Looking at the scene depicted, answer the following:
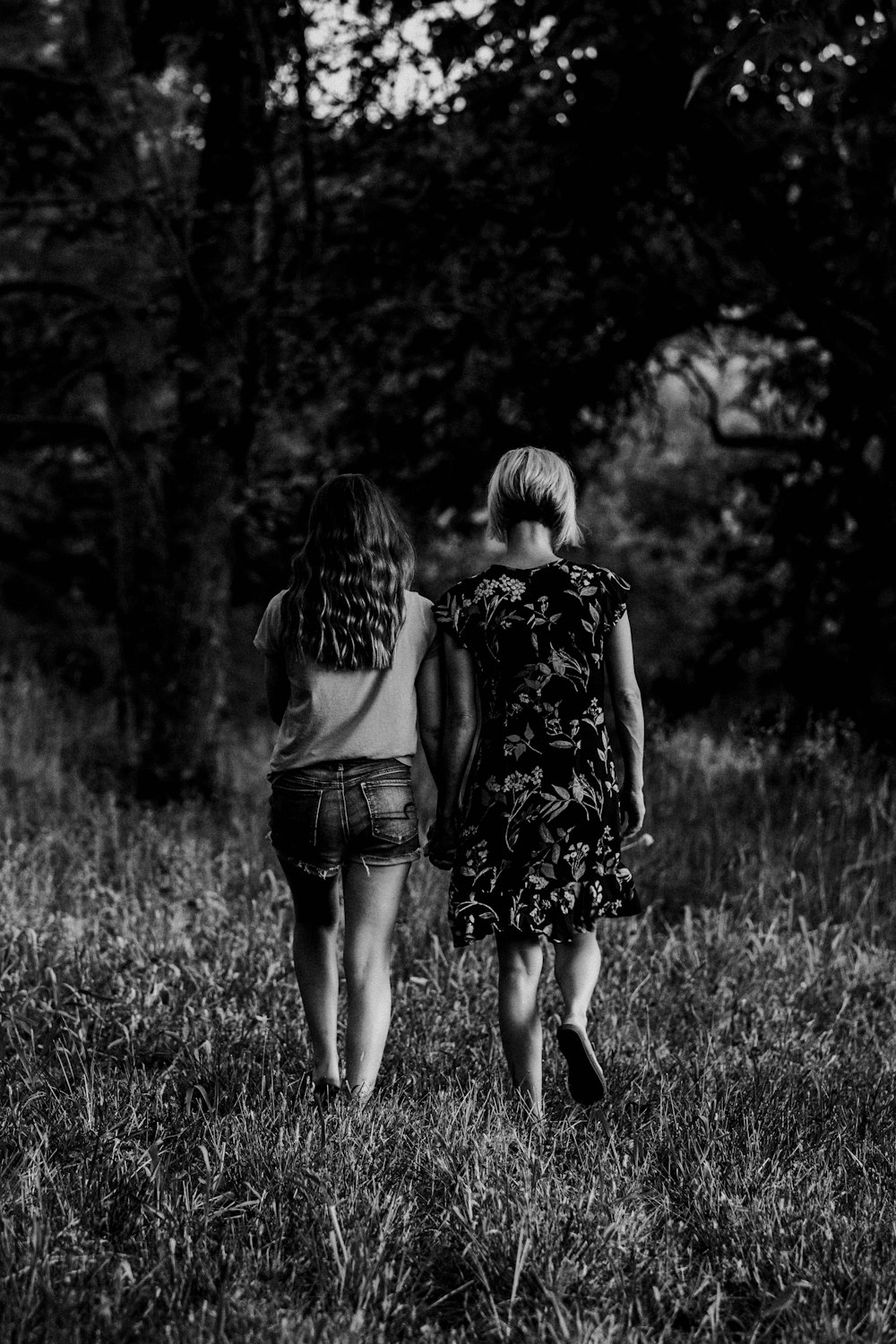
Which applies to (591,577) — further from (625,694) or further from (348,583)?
(348,583)

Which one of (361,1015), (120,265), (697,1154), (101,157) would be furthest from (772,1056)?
(101,157)

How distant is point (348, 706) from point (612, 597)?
787 mm

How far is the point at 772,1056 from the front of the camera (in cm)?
415

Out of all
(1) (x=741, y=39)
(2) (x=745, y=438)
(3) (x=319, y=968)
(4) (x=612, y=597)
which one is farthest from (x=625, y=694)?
(2) (x=745, y=438)

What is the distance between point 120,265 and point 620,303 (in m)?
3.12

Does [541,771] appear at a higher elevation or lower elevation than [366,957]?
higher

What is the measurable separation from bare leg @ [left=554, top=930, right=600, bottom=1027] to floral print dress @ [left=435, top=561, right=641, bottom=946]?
0.08 m

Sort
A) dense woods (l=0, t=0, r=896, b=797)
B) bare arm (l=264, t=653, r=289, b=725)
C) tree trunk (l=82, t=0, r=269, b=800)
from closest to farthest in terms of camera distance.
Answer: bare arm (l=264, t=653, r=289, b=725) → dense woods (l=0, t=0, r=896, b=797) → tree trunk (l=82, t=0, r=269, b=800)

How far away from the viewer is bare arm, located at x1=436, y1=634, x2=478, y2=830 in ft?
12.4

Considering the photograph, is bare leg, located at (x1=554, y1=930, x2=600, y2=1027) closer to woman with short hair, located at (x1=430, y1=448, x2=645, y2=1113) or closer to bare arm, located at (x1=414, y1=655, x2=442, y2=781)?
woman with short hair, located at (x1=430, y1=448, x2=645, y2=1113)

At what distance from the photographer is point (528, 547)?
378cm

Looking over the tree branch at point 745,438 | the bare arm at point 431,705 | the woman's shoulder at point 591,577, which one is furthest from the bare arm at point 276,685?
the tree branch at point 745,438

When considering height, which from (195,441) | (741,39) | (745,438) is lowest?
(195,441)

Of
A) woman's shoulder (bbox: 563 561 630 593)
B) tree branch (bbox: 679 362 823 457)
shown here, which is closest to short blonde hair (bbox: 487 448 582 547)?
woman's shoulder (bbox: 563 561 630 593)
